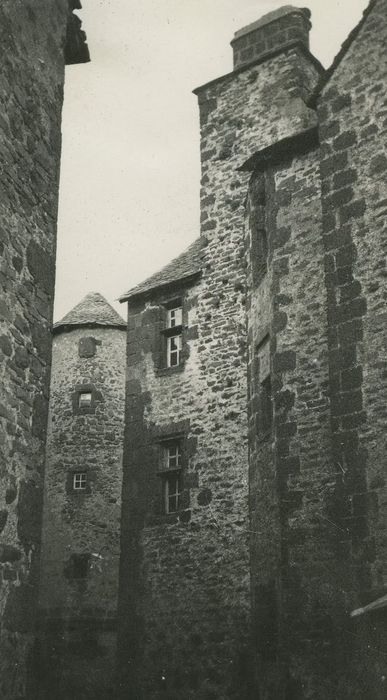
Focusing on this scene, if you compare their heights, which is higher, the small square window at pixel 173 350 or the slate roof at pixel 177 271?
the slate roof at pixel 177 271

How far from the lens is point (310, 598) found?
996 cm

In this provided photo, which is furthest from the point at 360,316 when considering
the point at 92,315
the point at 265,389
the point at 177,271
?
the point at 92,315

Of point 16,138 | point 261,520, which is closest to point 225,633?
point 261,520

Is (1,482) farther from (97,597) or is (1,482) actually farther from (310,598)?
(97,597)

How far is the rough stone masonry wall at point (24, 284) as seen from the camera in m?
6.25

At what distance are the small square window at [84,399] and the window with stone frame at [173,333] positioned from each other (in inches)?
197

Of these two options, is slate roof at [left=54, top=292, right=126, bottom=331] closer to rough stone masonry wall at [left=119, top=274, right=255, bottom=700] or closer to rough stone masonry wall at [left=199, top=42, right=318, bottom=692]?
rough stone masonry wall at [left=119, top=274, right=255, bottom=700]

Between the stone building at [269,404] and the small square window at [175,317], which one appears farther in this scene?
the small square window at [175,317]

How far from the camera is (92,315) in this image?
20969mm

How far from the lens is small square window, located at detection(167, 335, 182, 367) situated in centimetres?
1534

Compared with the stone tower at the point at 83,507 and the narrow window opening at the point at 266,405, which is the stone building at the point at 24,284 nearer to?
the narrow window opening at the point at 266,405

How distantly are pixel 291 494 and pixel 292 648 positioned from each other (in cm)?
185

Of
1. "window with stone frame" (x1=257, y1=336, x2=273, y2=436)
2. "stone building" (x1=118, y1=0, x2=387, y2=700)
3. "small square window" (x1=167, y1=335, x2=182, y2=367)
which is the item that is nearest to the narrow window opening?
"window with stone frame" (x1=257, y1=336, x2=273, y2=436)

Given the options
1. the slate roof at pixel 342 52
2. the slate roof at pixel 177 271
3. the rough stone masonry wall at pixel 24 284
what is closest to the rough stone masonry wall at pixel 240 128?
the slate roof at pixel 177 271
